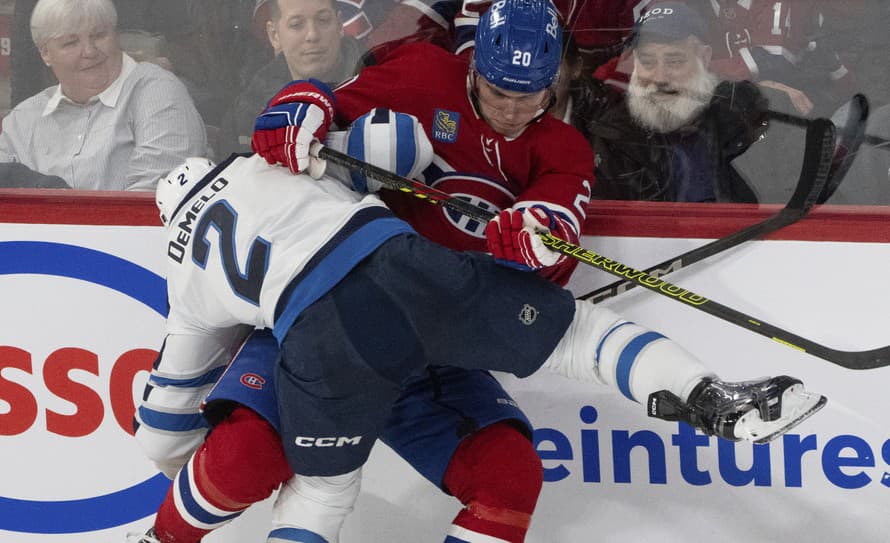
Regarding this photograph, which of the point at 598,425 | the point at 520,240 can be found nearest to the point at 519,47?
the point at 520,240

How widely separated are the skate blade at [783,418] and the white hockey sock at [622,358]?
105 mm

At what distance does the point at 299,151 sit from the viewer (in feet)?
6.14

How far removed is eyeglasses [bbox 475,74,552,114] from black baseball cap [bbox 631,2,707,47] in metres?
0.45

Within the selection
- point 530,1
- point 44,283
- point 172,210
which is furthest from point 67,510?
point 530,1

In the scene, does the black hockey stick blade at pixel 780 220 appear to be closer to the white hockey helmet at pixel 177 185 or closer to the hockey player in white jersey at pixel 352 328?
the hockey player in white jersey at pixel 352 328

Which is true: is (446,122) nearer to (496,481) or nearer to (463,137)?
(463,137)

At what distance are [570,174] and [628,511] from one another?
27.0 inches

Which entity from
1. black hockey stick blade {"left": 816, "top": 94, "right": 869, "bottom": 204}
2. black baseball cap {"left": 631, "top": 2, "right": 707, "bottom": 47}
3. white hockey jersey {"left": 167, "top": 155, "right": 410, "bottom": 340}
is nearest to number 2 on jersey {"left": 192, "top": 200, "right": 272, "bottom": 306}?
white hockey jersey {"left": 167, "top": 155, "right": 410, "bottom": 340}

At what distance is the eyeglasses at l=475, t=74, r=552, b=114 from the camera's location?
1.92 m

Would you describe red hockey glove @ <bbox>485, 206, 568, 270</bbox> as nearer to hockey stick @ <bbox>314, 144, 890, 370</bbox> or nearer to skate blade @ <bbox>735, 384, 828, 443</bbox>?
hockey stick @ <bbox>314, 144, 890, 370</bbox>

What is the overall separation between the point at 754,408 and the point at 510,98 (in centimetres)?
65

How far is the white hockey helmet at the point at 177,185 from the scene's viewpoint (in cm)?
197

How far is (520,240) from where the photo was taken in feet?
5.82

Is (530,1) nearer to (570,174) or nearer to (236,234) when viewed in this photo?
(570,174)
